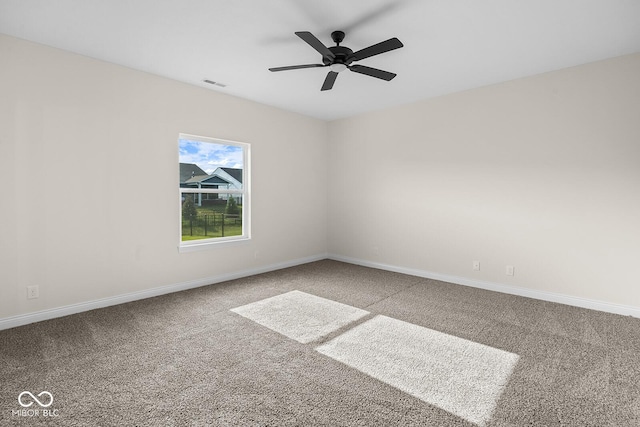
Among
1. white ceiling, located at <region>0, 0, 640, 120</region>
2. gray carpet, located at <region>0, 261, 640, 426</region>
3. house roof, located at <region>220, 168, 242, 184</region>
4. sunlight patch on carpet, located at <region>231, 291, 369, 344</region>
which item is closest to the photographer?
gray carpet, located at <region>0, 261, 640, 426</region>

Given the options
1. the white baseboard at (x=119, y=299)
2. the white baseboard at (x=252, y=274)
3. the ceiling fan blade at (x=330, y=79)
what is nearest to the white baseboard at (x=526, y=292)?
the white baseboard at (x=252, y=274)

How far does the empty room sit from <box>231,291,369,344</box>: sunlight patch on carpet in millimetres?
33

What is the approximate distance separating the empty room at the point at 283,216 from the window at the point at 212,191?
0.03 m

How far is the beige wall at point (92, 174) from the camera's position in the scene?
9.32 ft

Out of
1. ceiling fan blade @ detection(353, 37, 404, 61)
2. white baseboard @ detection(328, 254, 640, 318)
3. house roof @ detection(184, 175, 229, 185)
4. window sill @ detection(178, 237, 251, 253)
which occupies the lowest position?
white baseboard @ detection(328, 254, 640, 318)

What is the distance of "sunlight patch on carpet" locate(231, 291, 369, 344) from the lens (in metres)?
2.83

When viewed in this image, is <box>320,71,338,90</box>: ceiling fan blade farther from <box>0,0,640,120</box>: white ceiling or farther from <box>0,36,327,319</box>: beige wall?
<box>0,36,327,319</box>: beige wall

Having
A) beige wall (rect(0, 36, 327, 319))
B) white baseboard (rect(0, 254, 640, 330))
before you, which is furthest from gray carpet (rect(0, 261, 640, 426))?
beige wall (rect(0, 36, 327, 319))

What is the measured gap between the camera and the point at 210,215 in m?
4.54

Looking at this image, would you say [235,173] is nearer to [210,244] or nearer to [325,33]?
Answer: [210,244]

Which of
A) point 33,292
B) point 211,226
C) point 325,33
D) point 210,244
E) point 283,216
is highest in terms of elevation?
point 325,33

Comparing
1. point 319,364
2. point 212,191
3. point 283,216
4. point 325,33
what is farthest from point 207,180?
point 319,364

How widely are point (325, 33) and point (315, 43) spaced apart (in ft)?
1.47

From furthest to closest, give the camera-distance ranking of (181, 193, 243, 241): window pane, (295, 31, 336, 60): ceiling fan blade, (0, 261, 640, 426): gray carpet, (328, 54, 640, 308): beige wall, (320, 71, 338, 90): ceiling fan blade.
→ 1. (181, 193, 243, 241): window pane
2. (328, 54, 640, 308): beige wall
3. (320, 71, 338, 90): ceiling fan blade
4. (295, 31, 336, 60): ceiling fan blade
5. (0, 261, 640, 426): gray carpet
